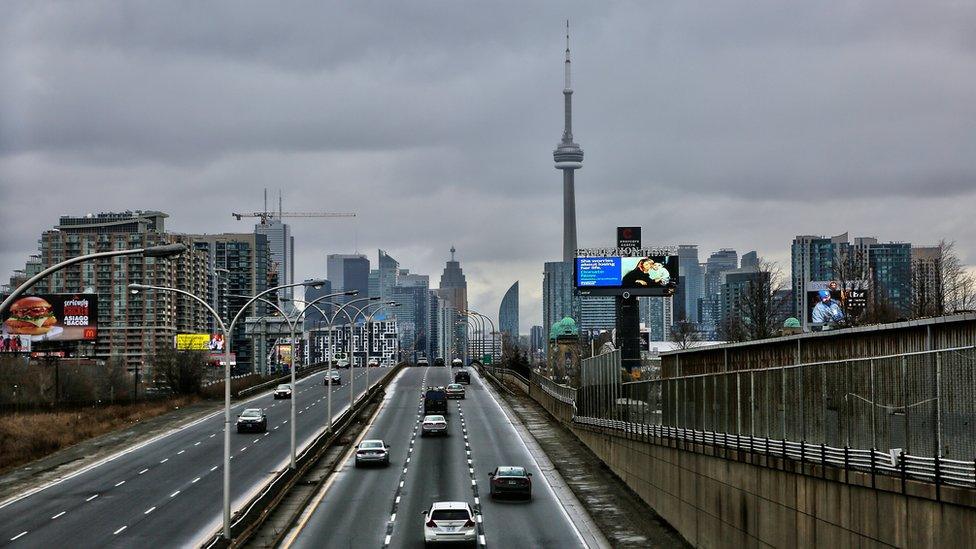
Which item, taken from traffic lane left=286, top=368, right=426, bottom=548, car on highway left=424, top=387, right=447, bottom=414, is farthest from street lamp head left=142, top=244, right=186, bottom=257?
car on highway left=424, top=387, right=447, bottom=414

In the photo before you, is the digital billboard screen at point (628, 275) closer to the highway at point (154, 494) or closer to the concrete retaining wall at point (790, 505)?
the highway at point (154, 494)

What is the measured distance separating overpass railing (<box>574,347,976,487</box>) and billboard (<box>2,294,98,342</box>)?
9770 cm

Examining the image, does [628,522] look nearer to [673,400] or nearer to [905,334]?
[673,400]

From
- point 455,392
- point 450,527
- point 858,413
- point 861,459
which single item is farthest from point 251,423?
point 861,459

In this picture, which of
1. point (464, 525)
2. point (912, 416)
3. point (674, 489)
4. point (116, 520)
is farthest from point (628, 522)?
point (912, 416)

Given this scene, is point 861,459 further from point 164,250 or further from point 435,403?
point 435,403

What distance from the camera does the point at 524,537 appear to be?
41.7 m

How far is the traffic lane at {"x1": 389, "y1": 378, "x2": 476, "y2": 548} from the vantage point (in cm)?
4308

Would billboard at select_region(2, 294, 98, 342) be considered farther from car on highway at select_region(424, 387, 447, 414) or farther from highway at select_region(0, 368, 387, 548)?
car on highway at select_region(424, 387, 447, 414)

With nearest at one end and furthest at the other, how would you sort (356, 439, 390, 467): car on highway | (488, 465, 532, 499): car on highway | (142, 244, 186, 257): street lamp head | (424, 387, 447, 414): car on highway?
(142, 244, 186, 257): street lamp head
(488, 465, 532, 499): car on highway
(356, 439, 390, 467): car on highway
(424, 387, 447, 414): car on highway

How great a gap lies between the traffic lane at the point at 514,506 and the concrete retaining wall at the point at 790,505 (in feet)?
12.9

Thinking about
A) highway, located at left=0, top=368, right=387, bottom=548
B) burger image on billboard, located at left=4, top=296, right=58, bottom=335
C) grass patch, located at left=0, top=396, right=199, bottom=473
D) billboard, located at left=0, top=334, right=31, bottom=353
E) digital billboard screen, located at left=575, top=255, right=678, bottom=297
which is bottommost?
highway, located at left=0, top=368, right=387, bottom=548

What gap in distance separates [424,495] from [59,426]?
4394 centimetres

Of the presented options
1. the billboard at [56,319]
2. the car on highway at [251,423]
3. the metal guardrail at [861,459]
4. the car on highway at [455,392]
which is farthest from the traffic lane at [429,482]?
the billboard at [56,319]
